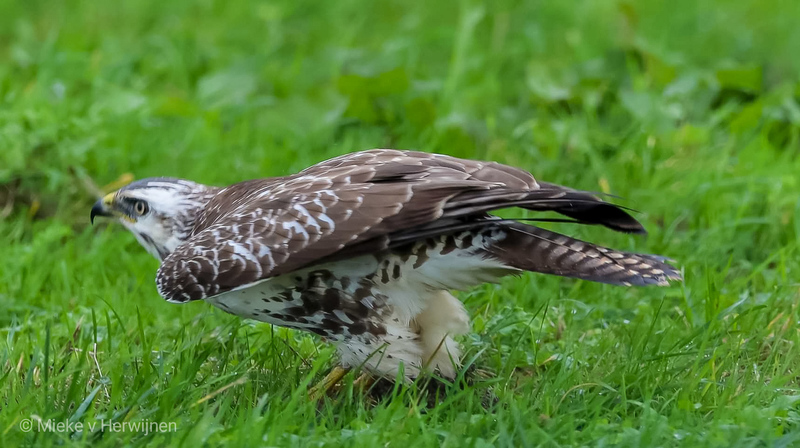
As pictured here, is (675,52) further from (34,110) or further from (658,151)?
(34,110)

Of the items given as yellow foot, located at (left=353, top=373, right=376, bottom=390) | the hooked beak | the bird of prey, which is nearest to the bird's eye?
the hooked beak

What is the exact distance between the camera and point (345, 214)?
170 inches

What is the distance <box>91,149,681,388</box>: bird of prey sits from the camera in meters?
4.27

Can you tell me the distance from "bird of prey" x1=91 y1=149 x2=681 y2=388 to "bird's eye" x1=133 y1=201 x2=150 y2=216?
2.42 ft

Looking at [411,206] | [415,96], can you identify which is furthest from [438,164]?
[415,96]

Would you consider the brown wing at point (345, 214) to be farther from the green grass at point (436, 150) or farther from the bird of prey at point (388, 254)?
the green grass at point (436, 150)

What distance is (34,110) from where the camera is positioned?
6812 millimetres

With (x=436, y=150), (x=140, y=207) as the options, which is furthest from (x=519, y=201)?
(x=436, y=150)

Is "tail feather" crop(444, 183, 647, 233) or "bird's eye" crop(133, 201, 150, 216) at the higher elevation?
"tail feather" crop(444, 183, 647, 233)

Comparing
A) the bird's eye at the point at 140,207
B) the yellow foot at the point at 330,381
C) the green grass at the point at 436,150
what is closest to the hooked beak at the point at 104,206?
the bird's eye at the point at 140,207

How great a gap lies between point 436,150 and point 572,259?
3.05 m

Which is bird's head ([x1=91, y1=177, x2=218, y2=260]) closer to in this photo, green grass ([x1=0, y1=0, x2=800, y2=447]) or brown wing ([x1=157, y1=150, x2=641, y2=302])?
green grass ([x1=0, y1=0, x2=800, y2=447])

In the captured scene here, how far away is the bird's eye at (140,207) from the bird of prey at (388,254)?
0.74 meters

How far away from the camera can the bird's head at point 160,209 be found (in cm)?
528
